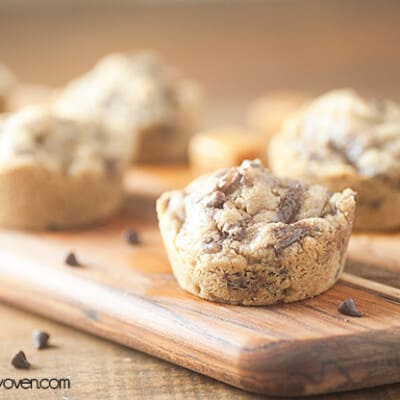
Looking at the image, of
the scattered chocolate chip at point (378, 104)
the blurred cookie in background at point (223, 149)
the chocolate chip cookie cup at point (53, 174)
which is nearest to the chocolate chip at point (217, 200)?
the chocolate chip cookie cup at point (53, 174)

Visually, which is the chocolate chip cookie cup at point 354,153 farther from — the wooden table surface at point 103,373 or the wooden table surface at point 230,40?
the wooden table surface at point 230,40

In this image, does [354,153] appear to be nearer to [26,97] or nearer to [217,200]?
[217,200]

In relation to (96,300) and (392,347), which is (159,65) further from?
(392,347)

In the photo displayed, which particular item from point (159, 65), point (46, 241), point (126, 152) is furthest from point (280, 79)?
point (46, 241)

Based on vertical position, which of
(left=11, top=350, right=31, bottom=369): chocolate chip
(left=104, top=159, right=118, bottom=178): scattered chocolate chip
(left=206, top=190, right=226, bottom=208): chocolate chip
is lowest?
(left=11, top=350, right=31, bottom=369): chocolate chip

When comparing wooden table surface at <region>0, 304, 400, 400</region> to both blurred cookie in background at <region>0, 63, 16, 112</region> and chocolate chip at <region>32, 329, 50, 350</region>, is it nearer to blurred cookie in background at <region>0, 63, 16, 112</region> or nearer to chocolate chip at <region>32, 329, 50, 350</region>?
chocolate chip at <region>32, 329, 50, 350</region>

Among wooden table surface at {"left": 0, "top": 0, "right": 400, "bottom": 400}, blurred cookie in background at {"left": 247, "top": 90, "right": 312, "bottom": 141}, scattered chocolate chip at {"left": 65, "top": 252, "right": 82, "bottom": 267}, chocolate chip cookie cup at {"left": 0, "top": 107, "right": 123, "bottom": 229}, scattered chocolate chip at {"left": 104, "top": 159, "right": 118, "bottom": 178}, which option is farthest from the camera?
wooden table surface at {"left": 0, "top": 0, "right": 400, "bottom": 400}

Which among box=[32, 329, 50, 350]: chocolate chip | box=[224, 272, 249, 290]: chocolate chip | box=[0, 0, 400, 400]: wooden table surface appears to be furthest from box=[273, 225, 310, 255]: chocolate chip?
box=[0, 0, 400, 400]: wooden table surface
